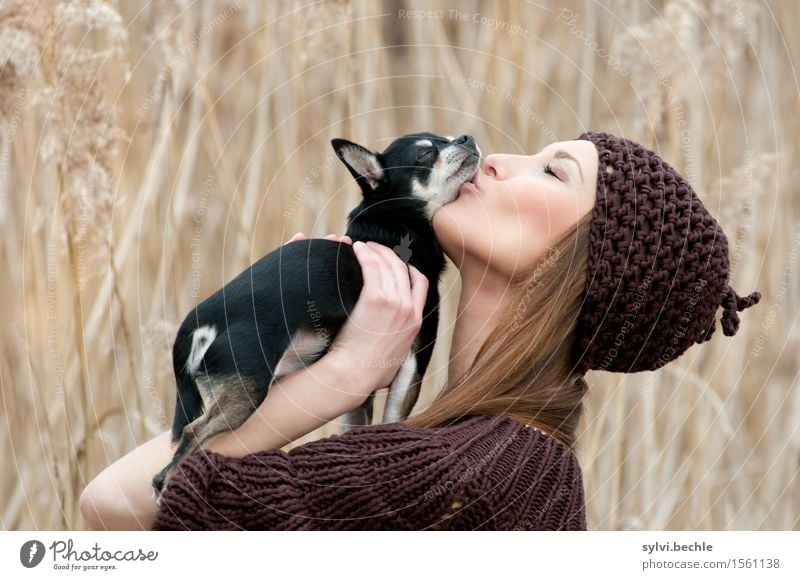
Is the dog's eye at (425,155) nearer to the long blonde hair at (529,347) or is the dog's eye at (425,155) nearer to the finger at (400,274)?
the finger at (400,274)

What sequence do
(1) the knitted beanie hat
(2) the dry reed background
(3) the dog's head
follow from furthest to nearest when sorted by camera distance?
1. (2) the dry reed background
2. (3) the dog's head
3. (1) the knitted beanie hat

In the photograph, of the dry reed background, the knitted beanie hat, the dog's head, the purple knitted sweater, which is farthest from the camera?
the dry reed background

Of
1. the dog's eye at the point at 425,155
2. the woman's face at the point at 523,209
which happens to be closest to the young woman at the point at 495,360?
the woman's face at the point at 523,209

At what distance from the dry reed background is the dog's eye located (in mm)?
358

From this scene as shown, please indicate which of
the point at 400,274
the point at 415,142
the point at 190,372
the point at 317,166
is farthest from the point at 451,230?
the point at 317,166

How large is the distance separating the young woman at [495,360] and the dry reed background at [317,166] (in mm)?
390

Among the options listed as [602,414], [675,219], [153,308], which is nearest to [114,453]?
[153,308]

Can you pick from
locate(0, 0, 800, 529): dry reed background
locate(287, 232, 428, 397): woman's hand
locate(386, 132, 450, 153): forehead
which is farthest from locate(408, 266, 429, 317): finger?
locate(0, 0, 800, 529): dry reed background

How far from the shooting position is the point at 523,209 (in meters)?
1.43

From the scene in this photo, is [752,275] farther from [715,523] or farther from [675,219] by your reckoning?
[675,219]

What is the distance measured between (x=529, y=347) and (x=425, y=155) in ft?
1.28

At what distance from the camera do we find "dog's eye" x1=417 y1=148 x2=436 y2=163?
158 centimetres

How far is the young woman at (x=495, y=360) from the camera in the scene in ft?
4.31

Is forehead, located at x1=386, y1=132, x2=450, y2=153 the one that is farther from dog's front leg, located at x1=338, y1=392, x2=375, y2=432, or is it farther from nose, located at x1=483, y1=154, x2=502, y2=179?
dog's front leg, located at x1=338, y1=392, x2=375, y2=432
